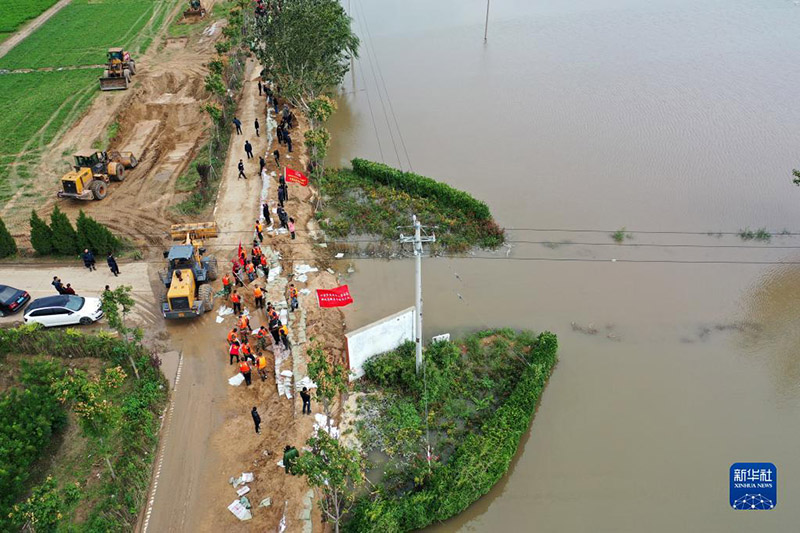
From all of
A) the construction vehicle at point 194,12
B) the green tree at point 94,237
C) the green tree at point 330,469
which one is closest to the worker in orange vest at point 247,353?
the green tree at point 330,469

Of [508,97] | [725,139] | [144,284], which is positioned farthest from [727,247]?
[144,284]

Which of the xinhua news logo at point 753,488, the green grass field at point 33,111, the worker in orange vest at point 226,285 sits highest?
the green grass field at point 33,111

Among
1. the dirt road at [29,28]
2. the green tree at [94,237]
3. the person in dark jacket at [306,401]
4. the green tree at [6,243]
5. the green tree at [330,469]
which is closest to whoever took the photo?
the green tree at [330,469]

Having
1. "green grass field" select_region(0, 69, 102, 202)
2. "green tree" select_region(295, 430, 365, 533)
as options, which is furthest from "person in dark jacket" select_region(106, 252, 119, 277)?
"green tree" select_region(295, 430, 365, 533)

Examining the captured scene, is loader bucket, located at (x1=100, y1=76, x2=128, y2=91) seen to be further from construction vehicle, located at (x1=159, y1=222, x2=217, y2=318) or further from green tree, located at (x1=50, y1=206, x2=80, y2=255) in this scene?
construction vehicle, located at (x1=159, y1=222, x2=217, y2=318)

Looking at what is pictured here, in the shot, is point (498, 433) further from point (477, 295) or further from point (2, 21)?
point (2, 21)

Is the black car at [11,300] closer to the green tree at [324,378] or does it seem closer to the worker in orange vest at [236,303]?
the worker in orange vest at [236,303]

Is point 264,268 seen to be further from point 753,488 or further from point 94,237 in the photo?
point 753,488

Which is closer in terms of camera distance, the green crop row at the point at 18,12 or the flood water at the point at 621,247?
the flood water at the point at 621,247
